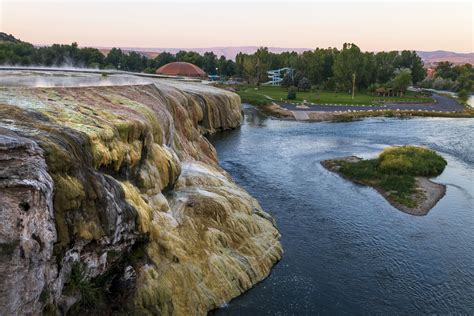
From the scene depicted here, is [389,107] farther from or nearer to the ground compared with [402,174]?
farther from the ground

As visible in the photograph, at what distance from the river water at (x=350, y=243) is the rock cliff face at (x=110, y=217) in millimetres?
2050

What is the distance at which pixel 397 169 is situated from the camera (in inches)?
1885

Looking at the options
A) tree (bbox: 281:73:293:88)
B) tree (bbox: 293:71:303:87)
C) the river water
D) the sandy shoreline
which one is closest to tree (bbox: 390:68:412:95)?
tree (bbox: 293:71:303:87)

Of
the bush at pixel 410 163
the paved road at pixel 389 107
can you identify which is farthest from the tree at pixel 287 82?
the bush at pixel 410 163

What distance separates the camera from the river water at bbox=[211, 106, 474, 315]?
2391 cm

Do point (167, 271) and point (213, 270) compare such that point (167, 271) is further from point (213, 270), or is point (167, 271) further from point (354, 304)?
point (354, 304)

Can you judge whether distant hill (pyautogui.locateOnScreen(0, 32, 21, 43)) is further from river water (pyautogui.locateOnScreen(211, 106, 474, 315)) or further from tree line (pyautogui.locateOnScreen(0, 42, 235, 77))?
river water (pyautogui.locateOnScreen(211, 106, 474, 315))

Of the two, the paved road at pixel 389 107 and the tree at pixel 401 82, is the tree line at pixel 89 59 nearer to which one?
the paved road at pixel 389 107

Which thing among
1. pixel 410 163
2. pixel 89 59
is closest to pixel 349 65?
pixel 89 59

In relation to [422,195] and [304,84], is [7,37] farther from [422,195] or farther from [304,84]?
[422,195]

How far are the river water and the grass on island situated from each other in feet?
4.97

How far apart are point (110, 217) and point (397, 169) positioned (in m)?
36.0

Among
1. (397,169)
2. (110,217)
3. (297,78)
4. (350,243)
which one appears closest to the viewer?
(110,217)

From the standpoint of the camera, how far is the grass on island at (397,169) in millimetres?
42906
